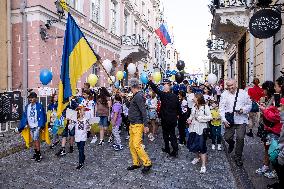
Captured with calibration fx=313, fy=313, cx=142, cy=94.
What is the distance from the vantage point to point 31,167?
6641mm

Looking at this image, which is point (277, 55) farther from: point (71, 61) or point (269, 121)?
point (71, 61)

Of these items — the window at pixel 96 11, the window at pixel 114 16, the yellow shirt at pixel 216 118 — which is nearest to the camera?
the yellow shirt at pixel 216 118

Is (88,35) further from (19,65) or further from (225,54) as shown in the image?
(225,54)

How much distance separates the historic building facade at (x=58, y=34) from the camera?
12977 millimetres

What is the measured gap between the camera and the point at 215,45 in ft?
81.8

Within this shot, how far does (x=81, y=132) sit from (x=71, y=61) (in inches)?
59.6

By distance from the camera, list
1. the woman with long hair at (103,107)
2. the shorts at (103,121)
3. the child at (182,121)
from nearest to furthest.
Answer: the child at (182,121) → the woman with long hair at (103,107) → the shorts at (103,121)

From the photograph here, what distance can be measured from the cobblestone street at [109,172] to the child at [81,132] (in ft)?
0.83

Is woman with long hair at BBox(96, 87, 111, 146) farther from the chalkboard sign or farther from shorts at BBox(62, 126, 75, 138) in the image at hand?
the chalkboard sign

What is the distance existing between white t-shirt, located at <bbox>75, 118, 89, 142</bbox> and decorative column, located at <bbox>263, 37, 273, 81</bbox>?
6736 millimetres

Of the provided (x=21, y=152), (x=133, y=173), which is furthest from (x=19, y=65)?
(x=133, y=173)

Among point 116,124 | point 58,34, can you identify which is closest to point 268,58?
point 116,124

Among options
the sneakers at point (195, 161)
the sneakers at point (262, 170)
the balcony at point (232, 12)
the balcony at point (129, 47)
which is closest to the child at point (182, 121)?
the sneakers at point (195, 161)

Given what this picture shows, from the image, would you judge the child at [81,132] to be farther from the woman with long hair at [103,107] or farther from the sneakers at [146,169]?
the woman with long hair at [103,107]
